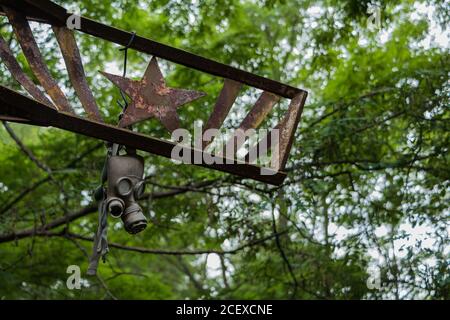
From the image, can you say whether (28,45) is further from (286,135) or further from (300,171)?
(300,171)

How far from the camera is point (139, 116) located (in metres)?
3.31

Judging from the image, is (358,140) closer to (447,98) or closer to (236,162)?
(447,98)

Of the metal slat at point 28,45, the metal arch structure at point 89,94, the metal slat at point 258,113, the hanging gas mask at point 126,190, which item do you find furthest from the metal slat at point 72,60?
the metal slat at point 258,113

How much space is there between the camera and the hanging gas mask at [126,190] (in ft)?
10.3

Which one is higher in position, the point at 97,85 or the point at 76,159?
the point at 97,85

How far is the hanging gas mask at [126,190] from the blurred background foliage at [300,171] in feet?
9.72

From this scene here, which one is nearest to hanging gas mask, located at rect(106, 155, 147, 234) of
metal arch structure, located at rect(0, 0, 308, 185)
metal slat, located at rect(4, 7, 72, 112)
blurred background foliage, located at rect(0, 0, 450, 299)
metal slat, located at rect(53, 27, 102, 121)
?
metal arch structure, located at rect(0, 0, 308, 185)

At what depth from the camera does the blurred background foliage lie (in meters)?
6.84

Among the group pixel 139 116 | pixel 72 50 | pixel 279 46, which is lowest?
pixel 139 116

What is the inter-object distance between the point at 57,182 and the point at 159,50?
13.0 ft

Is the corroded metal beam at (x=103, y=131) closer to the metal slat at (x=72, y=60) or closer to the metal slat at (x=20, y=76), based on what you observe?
the metal slat at (x=20, y=76)

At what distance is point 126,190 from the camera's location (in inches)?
126
